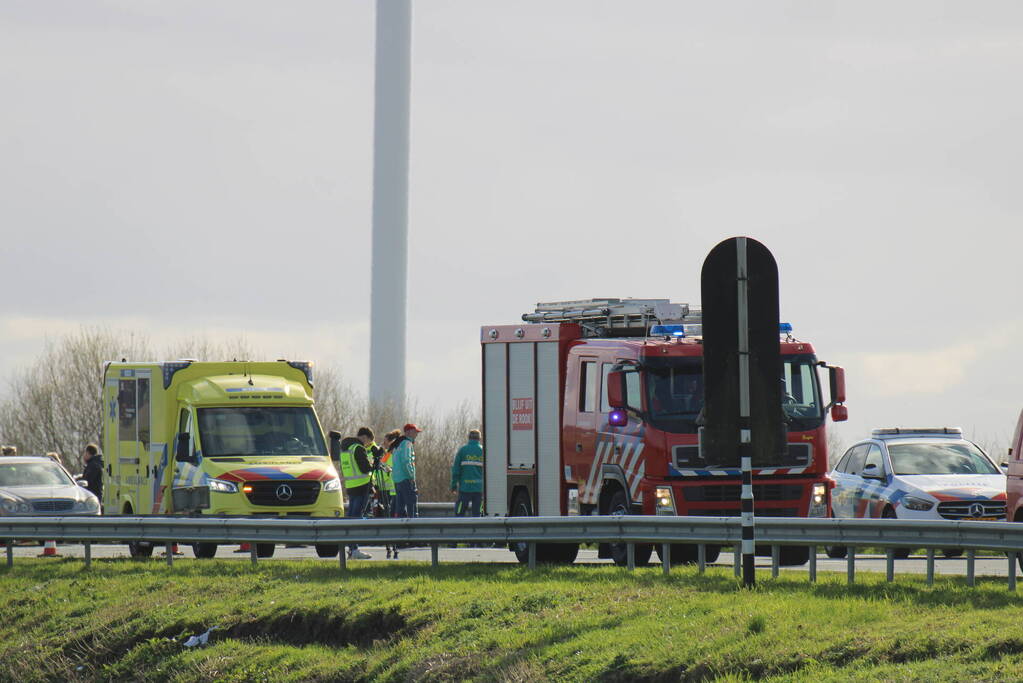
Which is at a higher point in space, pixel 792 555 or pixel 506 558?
pixel 792 555

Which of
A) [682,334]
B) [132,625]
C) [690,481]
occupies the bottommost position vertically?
[132,625]

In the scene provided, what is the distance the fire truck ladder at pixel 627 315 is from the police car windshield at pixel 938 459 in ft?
14.1

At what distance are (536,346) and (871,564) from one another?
17.3 feet

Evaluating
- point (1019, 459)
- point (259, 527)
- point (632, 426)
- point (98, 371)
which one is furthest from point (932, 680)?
point (98, 371)

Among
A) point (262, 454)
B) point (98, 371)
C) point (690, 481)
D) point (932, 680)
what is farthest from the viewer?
point (98, 371)

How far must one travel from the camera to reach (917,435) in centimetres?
2661

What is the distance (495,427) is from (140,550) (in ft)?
18.4

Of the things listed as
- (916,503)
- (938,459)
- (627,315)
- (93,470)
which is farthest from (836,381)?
(93,470)

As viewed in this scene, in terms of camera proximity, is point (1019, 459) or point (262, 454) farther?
point (262, 454)

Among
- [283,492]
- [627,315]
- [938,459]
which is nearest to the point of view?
[627,315]

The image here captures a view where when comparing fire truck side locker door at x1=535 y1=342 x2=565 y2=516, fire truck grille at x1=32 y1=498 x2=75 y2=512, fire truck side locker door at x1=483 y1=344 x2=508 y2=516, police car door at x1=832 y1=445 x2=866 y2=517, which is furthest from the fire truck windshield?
fire truck grille at x1=32 y1=498 x2=75 y2=512

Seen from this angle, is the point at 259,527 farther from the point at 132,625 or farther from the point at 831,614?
the point at 831,614

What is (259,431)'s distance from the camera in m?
26.0

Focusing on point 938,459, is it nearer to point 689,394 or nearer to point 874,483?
point 874,483
